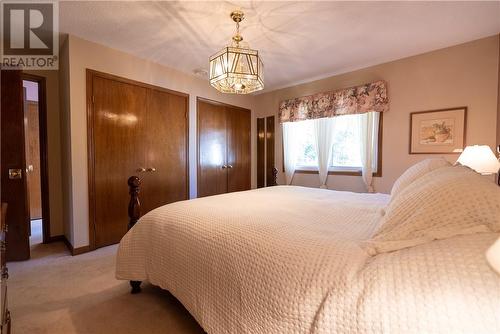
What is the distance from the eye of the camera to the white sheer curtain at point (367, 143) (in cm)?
326

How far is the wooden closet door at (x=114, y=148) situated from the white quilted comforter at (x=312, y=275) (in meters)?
1.61

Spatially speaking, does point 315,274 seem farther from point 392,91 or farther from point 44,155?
point 44,155

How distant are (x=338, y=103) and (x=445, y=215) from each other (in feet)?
9.63

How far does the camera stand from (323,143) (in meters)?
3.75

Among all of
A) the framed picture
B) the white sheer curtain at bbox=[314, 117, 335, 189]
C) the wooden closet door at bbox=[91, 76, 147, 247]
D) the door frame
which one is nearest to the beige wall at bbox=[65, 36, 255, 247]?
the wooden closet door at bbox=[91, 76, 147, 247]

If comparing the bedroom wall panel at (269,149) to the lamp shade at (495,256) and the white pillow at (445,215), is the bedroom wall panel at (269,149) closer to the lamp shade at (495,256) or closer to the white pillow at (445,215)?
the white pillow at (445,215)

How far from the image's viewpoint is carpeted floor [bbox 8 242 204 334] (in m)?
1.48

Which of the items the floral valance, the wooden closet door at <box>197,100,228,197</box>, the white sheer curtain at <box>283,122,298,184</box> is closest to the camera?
the floral valance

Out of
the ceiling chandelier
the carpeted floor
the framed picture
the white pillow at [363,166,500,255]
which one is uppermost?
the ceiling chandelier

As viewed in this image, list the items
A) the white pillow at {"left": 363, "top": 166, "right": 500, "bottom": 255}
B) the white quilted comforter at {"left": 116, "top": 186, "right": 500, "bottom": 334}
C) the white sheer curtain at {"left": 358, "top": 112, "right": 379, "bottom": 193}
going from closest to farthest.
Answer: the white quilted comforter at {"left": 116, "top": 186, "right": 500, "bottom": 334} → the white pillow at {"left": 363, "top": 166, "right": 500, "bottom": 255} → the white sheer curtain at {"left": 358, "top": 112, "right": 379, "bottom": 193}

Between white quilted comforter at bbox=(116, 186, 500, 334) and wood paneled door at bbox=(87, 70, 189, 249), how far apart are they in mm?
1620

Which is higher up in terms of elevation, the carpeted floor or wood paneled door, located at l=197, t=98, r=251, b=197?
wood paneled door, located at l=197, t=98, r=251, b=197

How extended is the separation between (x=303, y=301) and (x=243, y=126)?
398 cm

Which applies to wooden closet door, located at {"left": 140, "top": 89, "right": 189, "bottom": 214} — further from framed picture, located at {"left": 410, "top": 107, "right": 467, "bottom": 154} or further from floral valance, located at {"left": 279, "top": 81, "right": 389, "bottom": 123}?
framed picture, located at {"left": 410, "top": 107, "right": 467, "bottom": 154}
